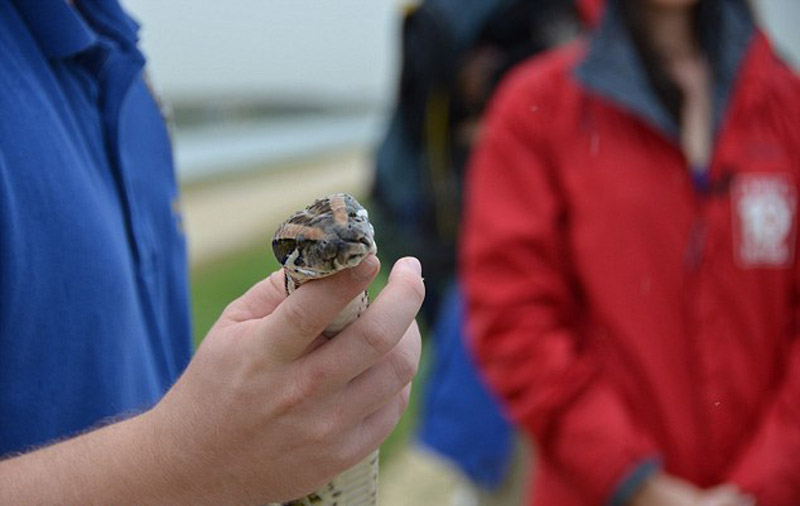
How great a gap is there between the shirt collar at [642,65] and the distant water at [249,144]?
175cm

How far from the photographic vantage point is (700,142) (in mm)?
1845

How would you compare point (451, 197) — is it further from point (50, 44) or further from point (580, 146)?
point (50, 44)

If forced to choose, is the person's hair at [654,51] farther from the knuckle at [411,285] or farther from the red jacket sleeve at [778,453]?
the knuckle at [411,285]

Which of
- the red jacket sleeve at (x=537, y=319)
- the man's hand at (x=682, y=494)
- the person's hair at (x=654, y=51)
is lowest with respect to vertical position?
the man's hand at (x=682, y=494)

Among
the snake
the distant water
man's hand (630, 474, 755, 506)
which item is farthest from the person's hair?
the distant water

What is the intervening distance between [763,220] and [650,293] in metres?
0.26

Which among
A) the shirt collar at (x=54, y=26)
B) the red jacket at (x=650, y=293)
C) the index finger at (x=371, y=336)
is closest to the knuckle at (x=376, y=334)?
the index finger at (x=371, y=336)

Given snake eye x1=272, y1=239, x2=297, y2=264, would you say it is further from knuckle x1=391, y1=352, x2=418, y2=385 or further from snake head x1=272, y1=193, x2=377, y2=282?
knuckle x1=391, y1=352, x2=418, y2=385

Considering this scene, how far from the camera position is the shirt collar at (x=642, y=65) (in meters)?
1.81

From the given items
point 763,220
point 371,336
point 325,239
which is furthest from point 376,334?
point 763,220

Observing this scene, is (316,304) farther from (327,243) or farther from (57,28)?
(57,28)

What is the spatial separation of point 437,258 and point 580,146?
1.22 metres

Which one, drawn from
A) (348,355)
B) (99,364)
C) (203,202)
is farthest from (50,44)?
(203,202)

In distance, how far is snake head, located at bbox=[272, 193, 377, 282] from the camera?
0.68 meters
